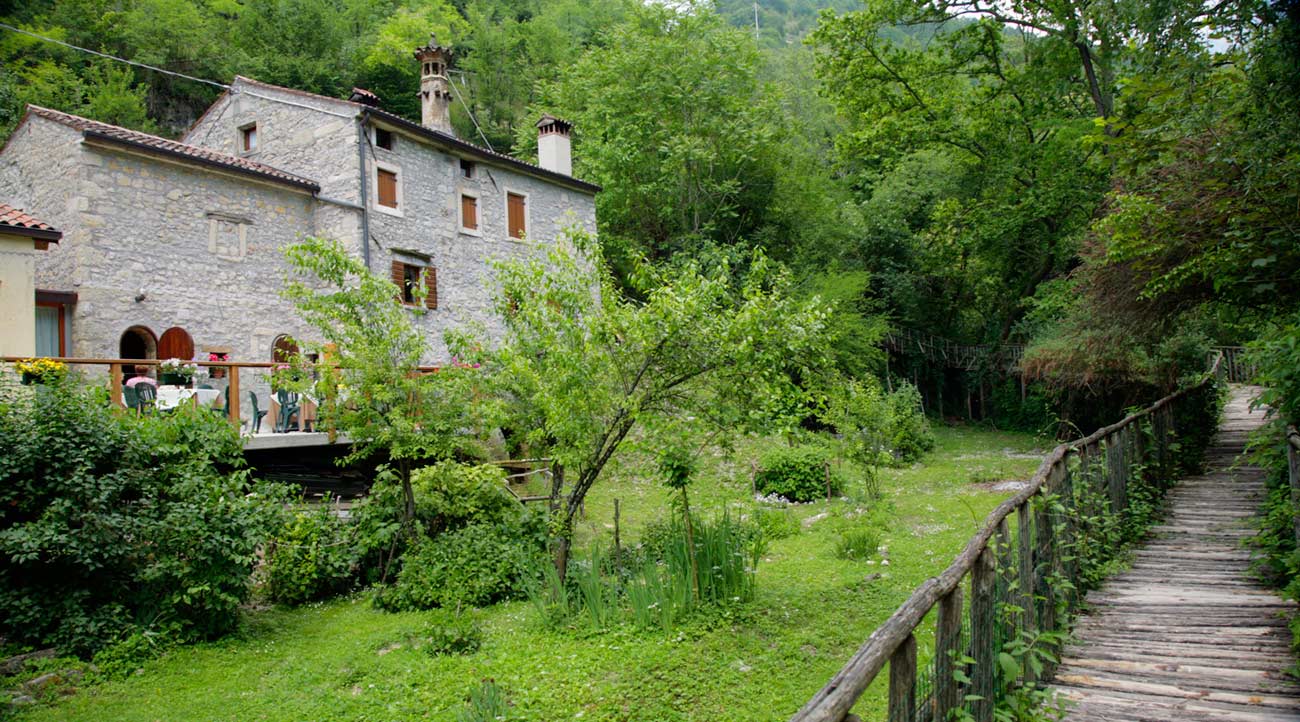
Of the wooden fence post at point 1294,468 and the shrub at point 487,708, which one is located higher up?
the wooden fence post at point 1294,468

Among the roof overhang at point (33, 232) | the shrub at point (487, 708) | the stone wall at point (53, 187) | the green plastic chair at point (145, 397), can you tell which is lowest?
the shrub at point (487, 708)

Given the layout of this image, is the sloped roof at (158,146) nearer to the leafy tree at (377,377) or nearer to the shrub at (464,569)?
the leafy tree at (377,377)

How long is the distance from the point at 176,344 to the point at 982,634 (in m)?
16.2

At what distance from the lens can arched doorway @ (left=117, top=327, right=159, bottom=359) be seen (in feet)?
48.8

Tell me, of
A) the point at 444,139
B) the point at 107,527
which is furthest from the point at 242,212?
the point at 107,527

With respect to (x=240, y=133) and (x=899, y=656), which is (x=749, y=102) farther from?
(x=899, y=656)

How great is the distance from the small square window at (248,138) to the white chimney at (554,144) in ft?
25.5

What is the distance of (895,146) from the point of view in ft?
67.8

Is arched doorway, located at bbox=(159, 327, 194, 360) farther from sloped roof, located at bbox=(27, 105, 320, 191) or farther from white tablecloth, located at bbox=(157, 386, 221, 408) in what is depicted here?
white tablecloth, located at bbox=(157, 386, 221, 408)

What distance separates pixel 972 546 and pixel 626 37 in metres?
28.0

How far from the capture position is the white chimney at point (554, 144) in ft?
75.9

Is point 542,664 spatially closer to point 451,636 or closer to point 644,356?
point 451,636

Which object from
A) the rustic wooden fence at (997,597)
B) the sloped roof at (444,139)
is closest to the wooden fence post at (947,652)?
the rustic wooden fence at (997,597)

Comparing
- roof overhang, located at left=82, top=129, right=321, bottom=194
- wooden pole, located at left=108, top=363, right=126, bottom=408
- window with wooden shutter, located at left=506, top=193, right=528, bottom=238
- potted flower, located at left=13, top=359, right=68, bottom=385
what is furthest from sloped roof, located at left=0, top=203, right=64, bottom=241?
window with wooden shutter, located at left=506, top=193, right=528, bottom=238
